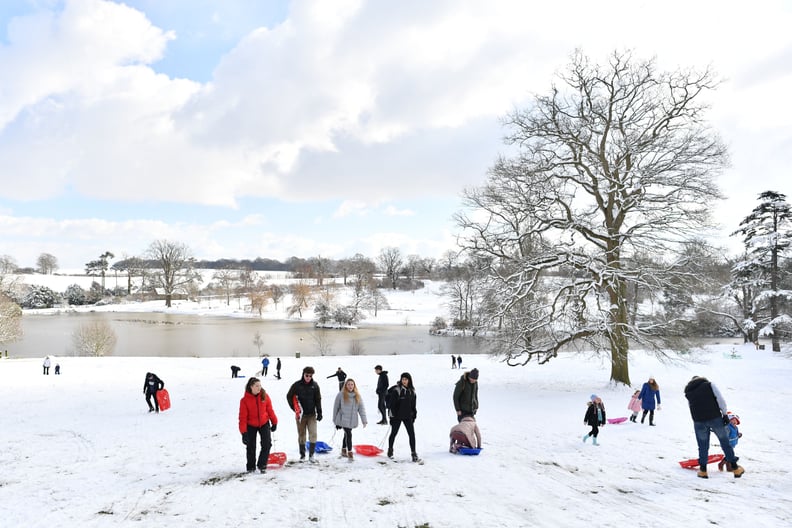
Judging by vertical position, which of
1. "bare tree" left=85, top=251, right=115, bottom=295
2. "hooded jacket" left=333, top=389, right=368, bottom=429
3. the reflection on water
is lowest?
the reflection on water

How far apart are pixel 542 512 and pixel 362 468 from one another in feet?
8.42

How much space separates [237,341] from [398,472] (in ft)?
121

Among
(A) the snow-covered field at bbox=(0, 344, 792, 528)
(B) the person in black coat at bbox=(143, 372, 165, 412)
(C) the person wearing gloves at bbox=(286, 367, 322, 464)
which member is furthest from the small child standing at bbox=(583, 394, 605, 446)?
(B) the person in black coat at bbox=(143, 372, 165, 412)

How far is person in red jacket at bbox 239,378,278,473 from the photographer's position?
599 centimetres

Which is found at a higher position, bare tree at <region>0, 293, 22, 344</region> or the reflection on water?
bare tree at <region>0, 293, 22, 344</region>

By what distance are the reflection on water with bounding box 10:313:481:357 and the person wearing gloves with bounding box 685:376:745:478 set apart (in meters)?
21.8

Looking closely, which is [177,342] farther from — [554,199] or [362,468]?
[362,468]

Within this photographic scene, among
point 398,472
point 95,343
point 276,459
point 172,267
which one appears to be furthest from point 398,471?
point 172,267

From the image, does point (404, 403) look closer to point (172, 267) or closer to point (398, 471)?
point (398, 471)

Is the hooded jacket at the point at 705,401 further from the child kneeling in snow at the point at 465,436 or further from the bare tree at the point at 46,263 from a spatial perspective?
the bare tree at the point at 46,263

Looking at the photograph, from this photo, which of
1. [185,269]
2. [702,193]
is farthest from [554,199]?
[185,269]

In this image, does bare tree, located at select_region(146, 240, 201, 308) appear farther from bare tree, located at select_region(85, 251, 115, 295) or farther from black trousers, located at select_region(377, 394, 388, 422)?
black trousers, located at select_region(377, 394, 388, 422)

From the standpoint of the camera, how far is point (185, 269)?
9175 cm

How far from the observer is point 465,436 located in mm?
7410
